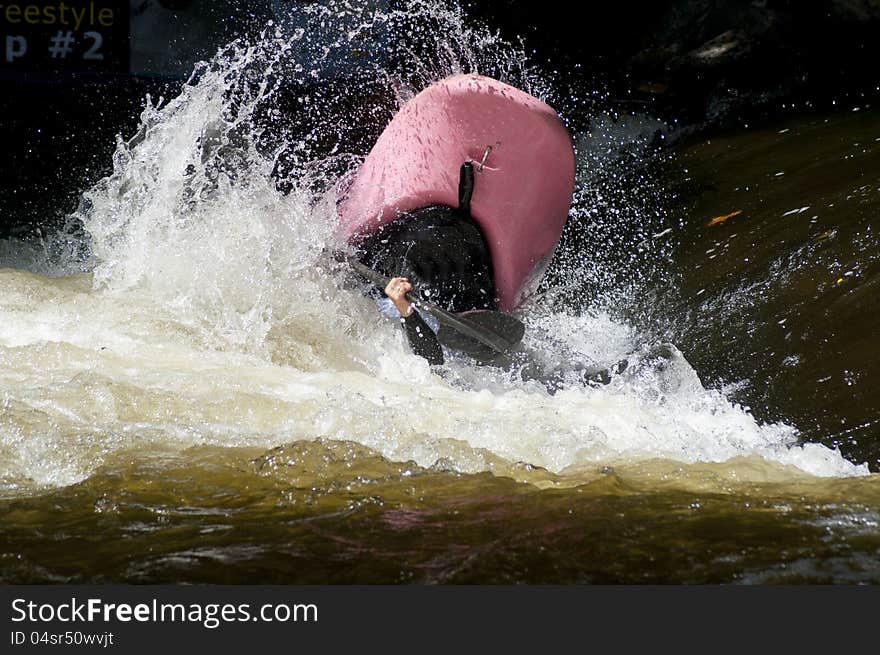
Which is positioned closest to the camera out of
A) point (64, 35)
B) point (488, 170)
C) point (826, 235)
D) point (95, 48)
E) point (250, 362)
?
point (250, 362)

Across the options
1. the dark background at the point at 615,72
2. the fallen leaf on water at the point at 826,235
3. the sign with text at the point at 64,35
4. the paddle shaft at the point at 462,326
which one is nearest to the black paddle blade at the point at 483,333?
the paddle shaft at the point at 462,326

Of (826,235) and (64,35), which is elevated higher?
(64,35)

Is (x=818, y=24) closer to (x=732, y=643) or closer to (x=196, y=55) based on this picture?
(x=196, y=55)

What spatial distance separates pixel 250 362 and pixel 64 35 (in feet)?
13.1

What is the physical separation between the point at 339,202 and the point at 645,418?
1829 mm

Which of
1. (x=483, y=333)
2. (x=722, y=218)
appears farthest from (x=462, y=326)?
(x=722, y=218)

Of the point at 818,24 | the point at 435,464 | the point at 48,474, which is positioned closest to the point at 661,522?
the point at 435,464

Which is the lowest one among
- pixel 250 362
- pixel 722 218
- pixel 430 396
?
pixel 430 396

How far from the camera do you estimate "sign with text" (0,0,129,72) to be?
5.58 m

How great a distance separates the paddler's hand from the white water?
7.5 inches

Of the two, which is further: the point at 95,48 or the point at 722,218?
the point at 95,48

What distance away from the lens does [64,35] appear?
18.7 feet

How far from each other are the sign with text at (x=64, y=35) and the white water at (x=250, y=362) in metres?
2.26

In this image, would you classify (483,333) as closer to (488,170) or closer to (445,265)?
(445,265)
